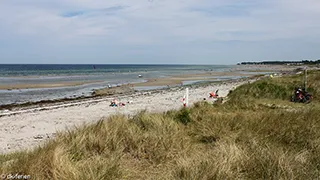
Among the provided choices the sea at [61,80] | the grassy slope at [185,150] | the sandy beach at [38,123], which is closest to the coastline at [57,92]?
the sea at [61,80]

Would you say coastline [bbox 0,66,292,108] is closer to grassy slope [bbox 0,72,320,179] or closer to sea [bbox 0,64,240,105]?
sea [bbox 0,64,240,105]

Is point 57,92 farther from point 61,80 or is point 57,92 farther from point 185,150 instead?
point 185,150

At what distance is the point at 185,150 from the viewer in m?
5.60

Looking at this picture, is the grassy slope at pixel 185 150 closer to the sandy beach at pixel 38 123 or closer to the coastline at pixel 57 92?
the sandy beach at pixel 38 123

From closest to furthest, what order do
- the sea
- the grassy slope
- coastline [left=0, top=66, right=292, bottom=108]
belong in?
the grassy slope → coastline [left=0, top=66, right=292, bottom=108] → the sea

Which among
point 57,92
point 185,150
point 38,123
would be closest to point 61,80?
point 57,92

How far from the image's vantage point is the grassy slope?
4.20 metres

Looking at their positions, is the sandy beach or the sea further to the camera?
the sea

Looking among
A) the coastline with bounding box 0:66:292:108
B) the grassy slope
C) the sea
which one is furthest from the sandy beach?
the sea

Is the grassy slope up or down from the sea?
up

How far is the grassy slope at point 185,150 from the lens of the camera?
4203 millimetres

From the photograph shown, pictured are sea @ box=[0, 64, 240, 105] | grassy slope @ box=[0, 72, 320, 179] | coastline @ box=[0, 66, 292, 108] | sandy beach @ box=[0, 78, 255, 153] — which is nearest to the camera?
grassy slope @ box=[0, 72, 320, 179]

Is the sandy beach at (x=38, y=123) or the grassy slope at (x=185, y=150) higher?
the grassy slope at (x=185, y=150)

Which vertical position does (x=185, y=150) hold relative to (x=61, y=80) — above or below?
above
